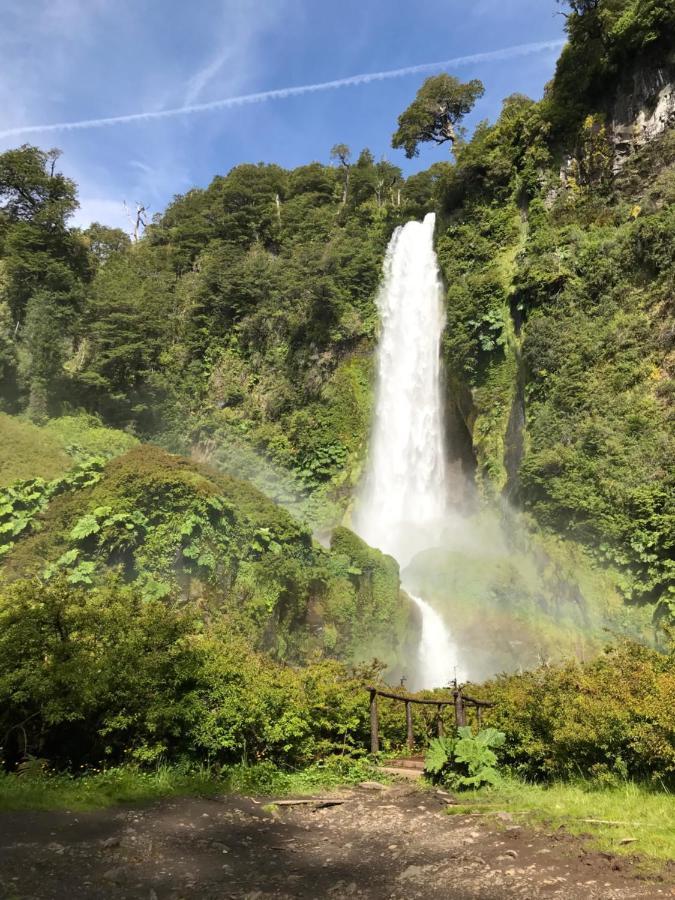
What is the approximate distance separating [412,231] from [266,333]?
1055 centimetres

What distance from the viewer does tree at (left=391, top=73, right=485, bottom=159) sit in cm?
3509

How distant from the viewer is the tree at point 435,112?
115 feet

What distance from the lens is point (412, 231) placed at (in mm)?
33562

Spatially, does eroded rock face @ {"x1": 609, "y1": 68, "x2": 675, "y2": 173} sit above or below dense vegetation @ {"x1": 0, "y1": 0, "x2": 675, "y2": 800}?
above

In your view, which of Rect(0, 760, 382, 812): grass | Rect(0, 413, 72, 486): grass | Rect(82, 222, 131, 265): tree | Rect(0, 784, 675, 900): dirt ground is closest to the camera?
Rect(0, 784, 675, 900): dirt ground

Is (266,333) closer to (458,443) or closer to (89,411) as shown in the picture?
(89,411)

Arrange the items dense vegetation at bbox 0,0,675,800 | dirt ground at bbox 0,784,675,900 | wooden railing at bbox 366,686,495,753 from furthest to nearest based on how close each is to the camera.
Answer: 1. wooden railing at bbox 366,686,495,753
2. dense vegetation at bbox 0,0,675,800
3. dirt ground at bbox 0,784,675,900

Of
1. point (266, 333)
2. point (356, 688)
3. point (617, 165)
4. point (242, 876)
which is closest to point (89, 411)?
point (266, 333)

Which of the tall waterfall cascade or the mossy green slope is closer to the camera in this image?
the mossy green slope

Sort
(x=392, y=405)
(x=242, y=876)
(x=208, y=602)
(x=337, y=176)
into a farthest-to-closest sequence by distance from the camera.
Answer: (x=337, y=176) < (x=392, y=405) < (x=208, y=602) < (x=242, y=876)

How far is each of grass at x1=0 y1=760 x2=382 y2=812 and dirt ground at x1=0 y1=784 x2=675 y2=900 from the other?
0.29m

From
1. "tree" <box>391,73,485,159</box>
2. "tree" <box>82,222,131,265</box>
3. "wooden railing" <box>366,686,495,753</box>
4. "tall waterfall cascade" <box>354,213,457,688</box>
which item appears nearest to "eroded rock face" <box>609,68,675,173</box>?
"tall waterfall cascade" <box>354,213,457,688</box>

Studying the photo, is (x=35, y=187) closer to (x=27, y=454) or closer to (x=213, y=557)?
(x=27, y=454)

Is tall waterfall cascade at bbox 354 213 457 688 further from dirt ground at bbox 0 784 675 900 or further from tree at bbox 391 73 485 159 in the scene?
dirt ground at bbox 0 784 675 900
